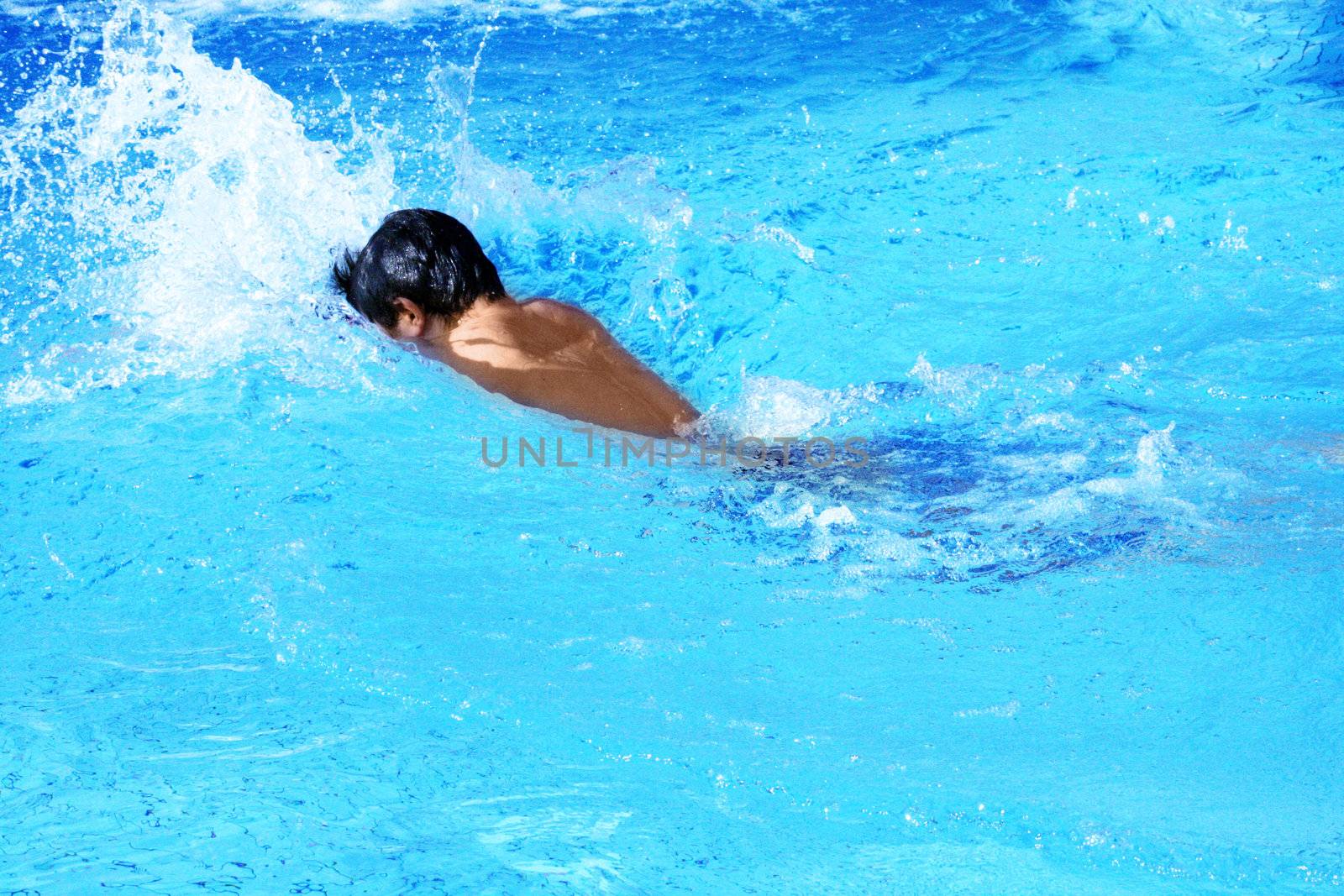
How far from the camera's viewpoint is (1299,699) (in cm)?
249

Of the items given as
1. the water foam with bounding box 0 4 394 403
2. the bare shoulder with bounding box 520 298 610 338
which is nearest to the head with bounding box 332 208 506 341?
the bare shoulder with bounding box 520 298 610 338

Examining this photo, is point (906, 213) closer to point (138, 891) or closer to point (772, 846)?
point (772, 846)

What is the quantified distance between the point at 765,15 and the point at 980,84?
1578mm

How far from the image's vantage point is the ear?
361 centimetres

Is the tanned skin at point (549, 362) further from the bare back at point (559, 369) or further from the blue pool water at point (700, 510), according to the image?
the blue pool water at point (700, 510)

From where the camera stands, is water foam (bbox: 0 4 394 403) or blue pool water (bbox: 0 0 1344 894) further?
water foam (bbox: 0 4 394 403)

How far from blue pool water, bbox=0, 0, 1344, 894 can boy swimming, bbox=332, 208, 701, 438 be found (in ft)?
0.45

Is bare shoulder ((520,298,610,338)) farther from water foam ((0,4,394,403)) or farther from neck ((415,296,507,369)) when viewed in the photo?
water foam ((0,4,394,403))

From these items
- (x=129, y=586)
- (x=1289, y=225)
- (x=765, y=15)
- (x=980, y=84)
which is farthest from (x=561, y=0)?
(x=129, y=586)

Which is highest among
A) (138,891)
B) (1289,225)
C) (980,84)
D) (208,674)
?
(980,84)

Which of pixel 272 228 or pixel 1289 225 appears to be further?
pixel 1289 225

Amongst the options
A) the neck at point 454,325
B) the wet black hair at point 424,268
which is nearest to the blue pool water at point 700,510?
the neck at point 454,325

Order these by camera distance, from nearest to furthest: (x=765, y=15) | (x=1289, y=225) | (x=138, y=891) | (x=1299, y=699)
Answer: (x=138, y=891), (x=1299, y=699), (x=1289, y=225), (x=765, y=15)

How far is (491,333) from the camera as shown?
354cm
